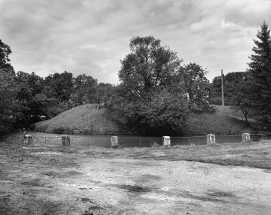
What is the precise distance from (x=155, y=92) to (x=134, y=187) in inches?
1271

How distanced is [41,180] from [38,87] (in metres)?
51.4

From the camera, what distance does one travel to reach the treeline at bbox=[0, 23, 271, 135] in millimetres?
35688

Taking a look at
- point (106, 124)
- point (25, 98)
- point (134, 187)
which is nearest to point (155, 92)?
point (106, 124)

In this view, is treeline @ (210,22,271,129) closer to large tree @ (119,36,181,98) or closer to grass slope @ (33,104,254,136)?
grass slope @ (33,104,254,136)

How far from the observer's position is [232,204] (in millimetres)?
7246

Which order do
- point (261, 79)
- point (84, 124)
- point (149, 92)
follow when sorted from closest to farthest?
point (261, 79) → point (149, 92) → point (84, 124)

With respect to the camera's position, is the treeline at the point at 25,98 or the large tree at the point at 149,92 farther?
the large tree at the point at 149,92

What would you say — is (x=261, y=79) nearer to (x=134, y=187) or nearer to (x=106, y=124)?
(x=106, y=124)

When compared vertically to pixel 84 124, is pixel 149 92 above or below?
above

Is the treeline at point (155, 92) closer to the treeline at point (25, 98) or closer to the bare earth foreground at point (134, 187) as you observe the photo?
the treeline at point (25, 98)

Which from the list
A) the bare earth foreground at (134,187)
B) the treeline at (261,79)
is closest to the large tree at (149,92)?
the treeline at (261,79)

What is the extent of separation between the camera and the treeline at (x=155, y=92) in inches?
1405

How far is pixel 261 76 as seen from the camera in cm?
3653

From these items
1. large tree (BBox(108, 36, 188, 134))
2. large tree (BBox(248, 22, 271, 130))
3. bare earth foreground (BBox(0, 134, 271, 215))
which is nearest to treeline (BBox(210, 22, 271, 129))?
large tree (BBox(248, 22, 271, 130))
